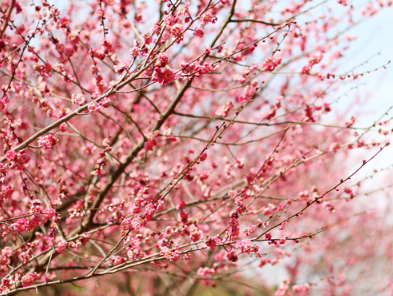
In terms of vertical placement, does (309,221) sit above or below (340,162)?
below

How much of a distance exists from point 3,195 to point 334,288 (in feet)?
35.8

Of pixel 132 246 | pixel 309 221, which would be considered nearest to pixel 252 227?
pixel 132 246

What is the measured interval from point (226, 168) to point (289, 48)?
3.48 metres

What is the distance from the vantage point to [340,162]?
1198cm

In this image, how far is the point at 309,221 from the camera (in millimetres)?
11078

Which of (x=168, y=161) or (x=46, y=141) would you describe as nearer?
(x=46, y=141)

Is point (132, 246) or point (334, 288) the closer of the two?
point (132, 246)

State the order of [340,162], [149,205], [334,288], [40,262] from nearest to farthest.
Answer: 1. [149,205]
2. [40,262]
3. [334,288]
4. [340,162]

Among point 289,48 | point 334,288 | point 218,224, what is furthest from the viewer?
point 334,288

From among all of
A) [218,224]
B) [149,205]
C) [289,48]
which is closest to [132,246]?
[149,205]

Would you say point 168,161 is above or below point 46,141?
above

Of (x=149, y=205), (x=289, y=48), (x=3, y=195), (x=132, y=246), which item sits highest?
(x=289, y=48)

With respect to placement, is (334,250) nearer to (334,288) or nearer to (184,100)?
(334,288)

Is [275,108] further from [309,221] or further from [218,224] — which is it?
[309,221]
